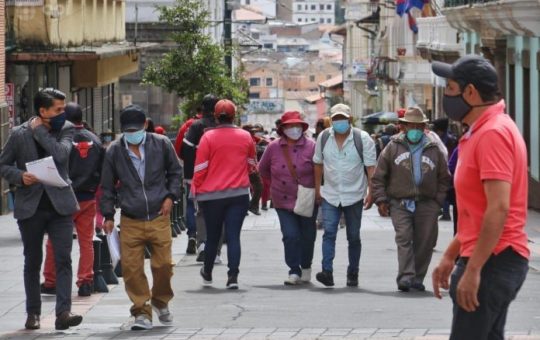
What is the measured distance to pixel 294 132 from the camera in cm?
1495

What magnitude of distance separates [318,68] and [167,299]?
16389 centimetres

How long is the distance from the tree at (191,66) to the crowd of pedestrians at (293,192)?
84.9 feet

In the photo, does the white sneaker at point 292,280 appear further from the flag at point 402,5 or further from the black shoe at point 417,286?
the flag at point 402,5

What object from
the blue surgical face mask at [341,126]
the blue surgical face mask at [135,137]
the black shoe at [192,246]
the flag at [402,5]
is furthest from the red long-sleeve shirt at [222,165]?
the flag at [402,5]

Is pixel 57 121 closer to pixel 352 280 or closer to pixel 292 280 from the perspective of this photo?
pixel 292 280

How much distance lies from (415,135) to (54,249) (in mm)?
4059

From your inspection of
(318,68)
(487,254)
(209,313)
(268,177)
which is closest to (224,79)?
(268,177)

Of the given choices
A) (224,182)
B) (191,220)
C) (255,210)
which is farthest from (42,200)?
(255,210)

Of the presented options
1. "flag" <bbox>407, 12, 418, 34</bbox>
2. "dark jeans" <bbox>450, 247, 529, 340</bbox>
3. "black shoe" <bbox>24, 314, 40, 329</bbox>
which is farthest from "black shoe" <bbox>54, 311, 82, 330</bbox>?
"flag" <bbox>407, 12, 418, 34</bbox>

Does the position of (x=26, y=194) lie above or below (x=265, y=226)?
above

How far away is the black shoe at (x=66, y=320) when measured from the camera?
37.4 feet

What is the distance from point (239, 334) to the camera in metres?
11.4

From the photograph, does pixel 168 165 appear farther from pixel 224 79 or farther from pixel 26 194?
pixel 224 79

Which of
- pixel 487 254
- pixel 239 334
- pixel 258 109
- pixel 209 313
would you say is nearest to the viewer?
pixel 487 254
